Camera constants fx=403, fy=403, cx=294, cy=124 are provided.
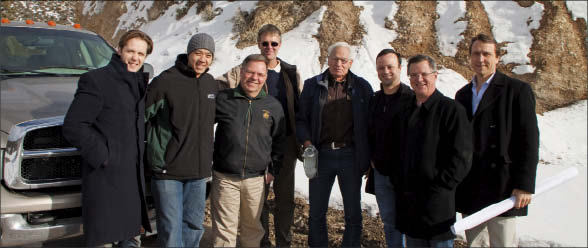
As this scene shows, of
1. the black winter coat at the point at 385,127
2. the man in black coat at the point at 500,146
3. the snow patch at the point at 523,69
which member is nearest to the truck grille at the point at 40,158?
the black winter coat at the point at 385,127

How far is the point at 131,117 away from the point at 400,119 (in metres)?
2.11

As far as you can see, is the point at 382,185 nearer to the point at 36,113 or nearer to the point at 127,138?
the point at 127,138

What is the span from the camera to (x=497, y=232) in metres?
3.04

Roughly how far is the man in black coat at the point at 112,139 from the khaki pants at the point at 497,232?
272 cm

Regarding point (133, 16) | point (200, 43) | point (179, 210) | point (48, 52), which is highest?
point (133, 16)

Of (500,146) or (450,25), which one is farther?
(450,25)

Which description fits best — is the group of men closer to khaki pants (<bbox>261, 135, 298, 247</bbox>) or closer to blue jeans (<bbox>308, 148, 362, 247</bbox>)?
blue jeans (<bbox>308, 148, 362, 247</bbox>)

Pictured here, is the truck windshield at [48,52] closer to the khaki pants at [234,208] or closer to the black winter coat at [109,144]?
the black winter coat at [109,144]

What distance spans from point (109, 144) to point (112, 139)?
0.14 ft

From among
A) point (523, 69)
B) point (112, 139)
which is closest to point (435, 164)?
point (112, 139)

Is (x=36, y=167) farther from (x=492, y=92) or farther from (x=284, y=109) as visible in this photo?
(x=492, y=92)

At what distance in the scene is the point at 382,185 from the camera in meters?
3.55

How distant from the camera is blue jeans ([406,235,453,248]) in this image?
295 cm

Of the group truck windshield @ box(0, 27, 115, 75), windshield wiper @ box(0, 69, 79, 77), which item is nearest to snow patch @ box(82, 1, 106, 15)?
truck windshield @ box(0, 27, 115, 75)
